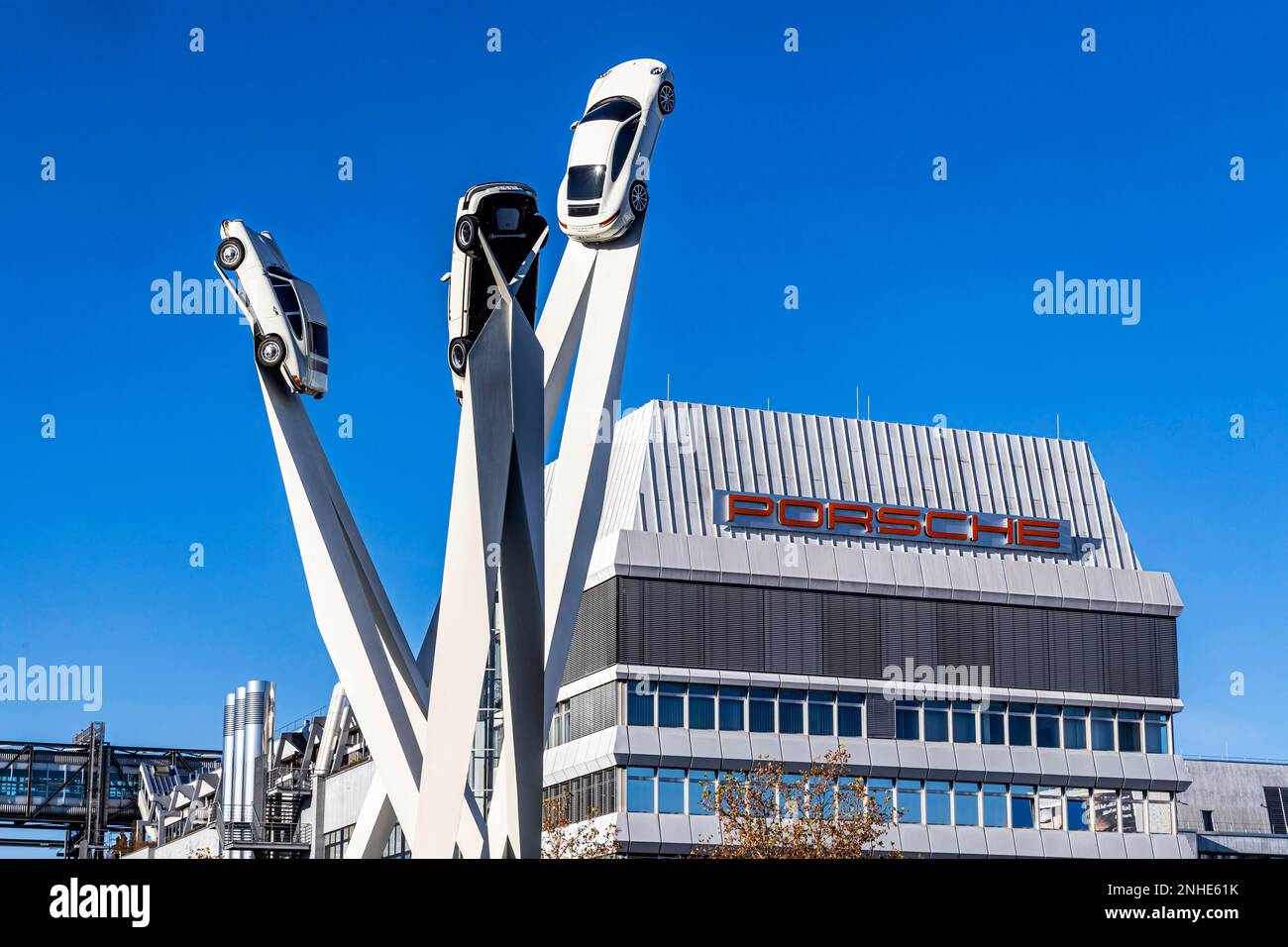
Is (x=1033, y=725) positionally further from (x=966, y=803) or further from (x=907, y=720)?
(x=907, y=720)

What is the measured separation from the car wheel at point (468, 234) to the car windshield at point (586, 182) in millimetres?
4389

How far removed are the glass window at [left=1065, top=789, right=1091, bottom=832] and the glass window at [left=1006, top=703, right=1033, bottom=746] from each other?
2.46 metres

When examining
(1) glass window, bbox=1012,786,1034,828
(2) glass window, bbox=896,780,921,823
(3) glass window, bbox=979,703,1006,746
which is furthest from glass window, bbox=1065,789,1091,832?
(2) glass window, bbox=896,780,921,823

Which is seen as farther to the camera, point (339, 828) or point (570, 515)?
point (339, 828)

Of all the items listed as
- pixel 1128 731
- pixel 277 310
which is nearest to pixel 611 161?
pixel 277 310

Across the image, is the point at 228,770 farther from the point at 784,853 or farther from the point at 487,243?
the point at 487,243

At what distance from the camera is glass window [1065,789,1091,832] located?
6900cm

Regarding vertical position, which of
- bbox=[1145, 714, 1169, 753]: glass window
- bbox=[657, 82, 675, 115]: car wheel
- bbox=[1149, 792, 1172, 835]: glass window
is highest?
bbox=[657, 82, 675, 115]: car wheel

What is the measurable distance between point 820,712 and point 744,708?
300cm

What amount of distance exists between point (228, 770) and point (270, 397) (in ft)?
195

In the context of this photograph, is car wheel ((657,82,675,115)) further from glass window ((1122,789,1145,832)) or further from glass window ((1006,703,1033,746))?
glass window ((1122,789,1145,832))
